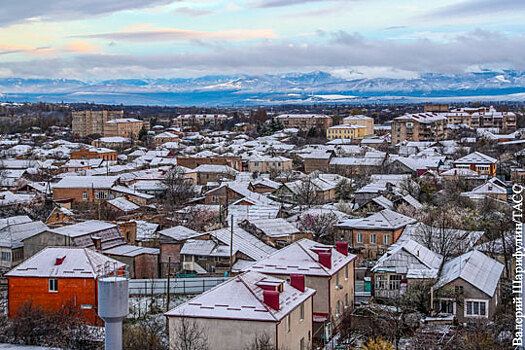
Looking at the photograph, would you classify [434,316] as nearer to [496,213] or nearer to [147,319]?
[147,319]

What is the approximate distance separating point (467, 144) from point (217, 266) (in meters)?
47.6

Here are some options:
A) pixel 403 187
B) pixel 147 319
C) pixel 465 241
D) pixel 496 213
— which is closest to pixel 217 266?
pixel 147 319

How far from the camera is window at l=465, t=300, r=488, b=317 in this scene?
15906 millimetres

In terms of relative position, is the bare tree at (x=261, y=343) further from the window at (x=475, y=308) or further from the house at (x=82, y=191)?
the house at (x=82, y=191)

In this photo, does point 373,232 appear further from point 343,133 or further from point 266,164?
point 343,133

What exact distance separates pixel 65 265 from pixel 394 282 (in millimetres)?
7694

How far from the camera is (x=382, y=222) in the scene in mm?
25641

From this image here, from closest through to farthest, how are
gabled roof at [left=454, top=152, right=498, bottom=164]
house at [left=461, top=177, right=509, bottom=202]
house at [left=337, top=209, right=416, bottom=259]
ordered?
house at [left=337, top=209, right=416, bottom=259] → house at [left=461, top=177, right=509, bottom=202] → gabled roof at [left=454, top=152, right=498, bottom=164]

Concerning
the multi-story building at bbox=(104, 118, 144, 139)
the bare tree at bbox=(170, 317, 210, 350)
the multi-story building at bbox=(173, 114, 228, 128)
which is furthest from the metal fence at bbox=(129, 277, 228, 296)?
the multi-story building at bbox=(173, 114, 228, 128)

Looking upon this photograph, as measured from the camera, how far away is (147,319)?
51.3ft

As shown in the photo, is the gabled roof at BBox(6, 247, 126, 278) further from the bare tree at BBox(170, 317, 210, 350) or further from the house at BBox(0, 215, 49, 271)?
the house at BBox(0, 215, 49, 271)

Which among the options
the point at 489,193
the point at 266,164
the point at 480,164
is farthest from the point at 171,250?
the point at 266,164

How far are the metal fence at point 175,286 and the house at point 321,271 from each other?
6.41ft

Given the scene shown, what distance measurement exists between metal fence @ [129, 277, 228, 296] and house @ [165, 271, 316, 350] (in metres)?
4.23
